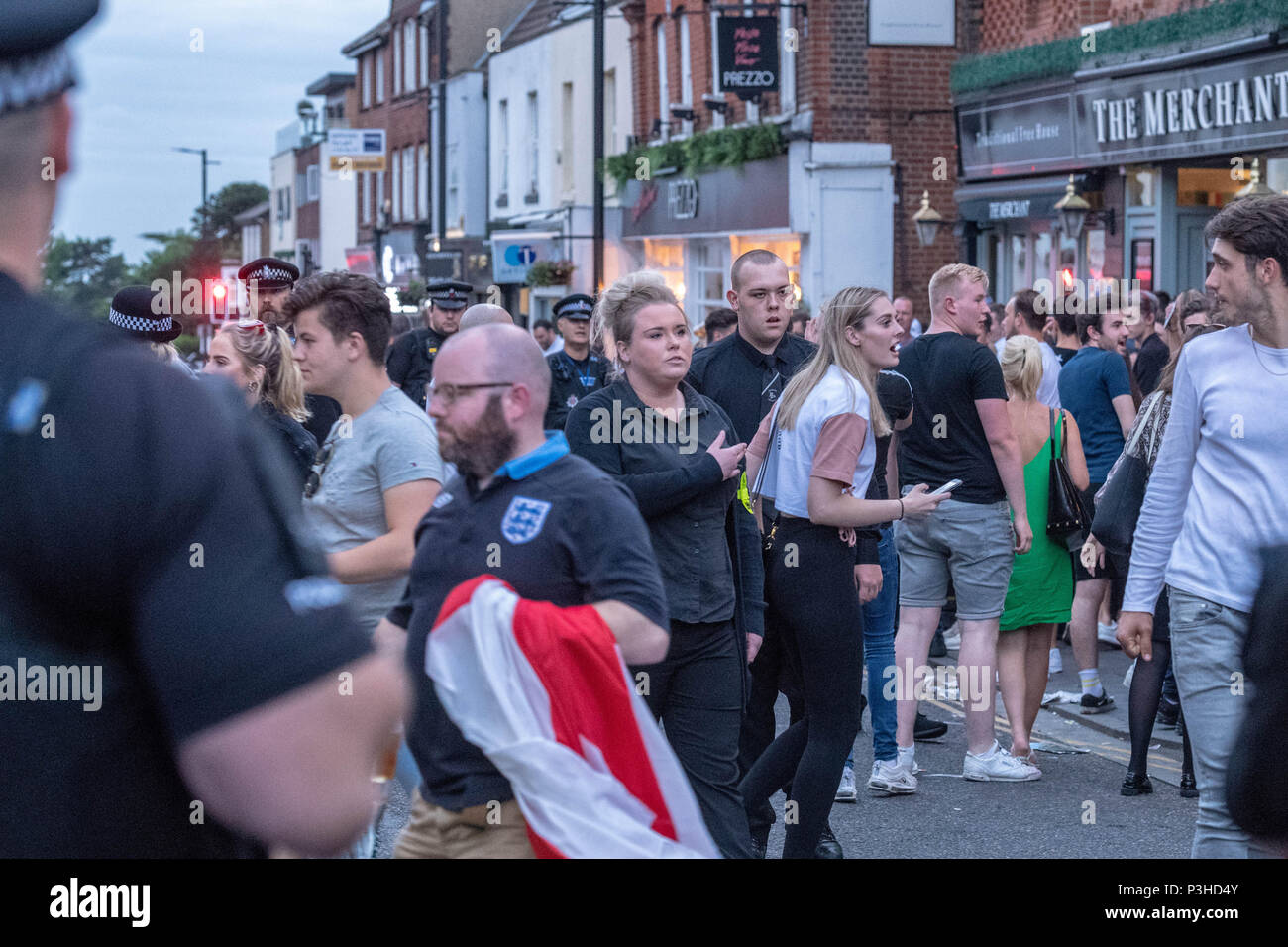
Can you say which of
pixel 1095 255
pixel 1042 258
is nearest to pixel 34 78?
pixel 1095 255

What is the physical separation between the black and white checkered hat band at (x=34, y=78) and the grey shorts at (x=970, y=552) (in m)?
6.20

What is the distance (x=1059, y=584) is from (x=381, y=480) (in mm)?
4293

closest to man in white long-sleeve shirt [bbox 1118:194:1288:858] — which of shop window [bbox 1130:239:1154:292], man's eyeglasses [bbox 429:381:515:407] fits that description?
man's eyeglasses [bbox 429:381:515:407]

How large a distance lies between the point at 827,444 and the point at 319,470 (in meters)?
1.94

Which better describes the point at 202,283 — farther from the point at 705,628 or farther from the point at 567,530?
the point at 567,530

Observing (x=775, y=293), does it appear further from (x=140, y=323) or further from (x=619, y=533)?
(x=619, y=533)

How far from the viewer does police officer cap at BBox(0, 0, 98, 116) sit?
126 centimetres

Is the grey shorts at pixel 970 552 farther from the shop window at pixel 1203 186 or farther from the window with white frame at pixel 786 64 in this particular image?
the window with white frame at pixel 786 64

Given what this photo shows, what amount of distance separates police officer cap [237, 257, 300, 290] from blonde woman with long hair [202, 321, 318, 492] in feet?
4.65

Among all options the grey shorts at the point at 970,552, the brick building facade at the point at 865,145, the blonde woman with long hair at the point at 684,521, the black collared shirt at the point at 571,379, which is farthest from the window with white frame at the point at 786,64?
the blonde woman with long hair at the point at 684,521

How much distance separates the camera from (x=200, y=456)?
1.29 m

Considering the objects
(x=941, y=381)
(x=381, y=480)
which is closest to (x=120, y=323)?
(x=381, y=480)

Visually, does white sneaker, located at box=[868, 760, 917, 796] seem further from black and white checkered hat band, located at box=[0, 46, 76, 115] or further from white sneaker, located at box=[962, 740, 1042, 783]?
black and white checkered hat band, located at box=[0, 46, 76, 115]

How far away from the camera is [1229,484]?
4402mm
